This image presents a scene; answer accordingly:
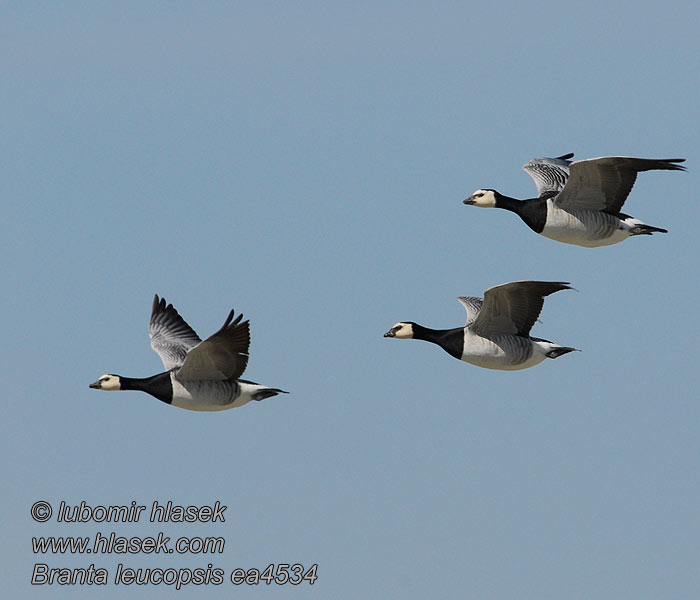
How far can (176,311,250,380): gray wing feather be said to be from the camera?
18328 millimetres

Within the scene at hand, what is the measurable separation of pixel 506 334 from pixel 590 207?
7.73 ft

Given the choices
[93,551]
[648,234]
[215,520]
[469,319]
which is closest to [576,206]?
[648,234]

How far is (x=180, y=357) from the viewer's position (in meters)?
21.4

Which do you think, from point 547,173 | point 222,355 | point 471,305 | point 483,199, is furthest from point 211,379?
point 547,173

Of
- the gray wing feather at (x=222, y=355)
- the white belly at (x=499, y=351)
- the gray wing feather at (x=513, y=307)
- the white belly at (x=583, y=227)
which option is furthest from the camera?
the white belly at (x=583, y=227)

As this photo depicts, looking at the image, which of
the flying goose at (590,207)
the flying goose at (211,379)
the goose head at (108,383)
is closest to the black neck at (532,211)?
the flying goose at (590,207)

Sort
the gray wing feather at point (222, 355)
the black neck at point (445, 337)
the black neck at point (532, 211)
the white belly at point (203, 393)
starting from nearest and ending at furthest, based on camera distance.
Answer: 1. the gray wing feather at point (222, 355)
2. the white belly at point (203, 393)
3. the black neck at point (445, 337)
4. the black neck at point (532, 211)

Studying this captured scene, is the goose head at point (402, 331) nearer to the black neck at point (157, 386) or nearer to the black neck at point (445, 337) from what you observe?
the black neck at point (445, 337)

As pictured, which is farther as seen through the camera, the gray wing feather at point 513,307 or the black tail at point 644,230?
the black tail at point 644,230

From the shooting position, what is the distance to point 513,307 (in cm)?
1952

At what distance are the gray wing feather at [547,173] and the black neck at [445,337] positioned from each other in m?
3.25

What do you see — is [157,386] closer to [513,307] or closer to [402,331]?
[402,331]

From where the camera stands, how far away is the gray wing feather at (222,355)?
18328mm

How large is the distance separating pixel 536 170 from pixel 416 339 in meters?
4.47
